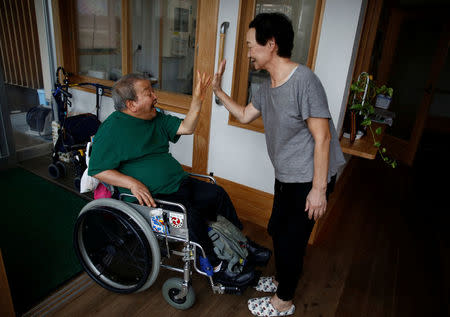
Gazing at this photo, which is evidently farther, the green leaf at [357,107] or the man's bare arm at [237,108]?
the green leaf at [357,107]

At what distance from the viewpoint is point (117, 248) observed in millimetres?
1648

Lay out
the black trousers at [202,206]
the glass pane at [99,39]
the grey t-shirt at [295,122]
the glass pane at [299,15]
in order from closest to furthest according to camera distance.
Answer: the grey t-shirt at [295,122] → the black trousers at [202,206] → the glass pane at [299,15] → the glass pane at [99,39]

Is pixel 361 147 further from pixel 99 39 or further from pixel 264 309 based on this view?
pixel 99 39

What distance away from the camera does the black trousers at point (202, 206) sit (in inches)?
53.8

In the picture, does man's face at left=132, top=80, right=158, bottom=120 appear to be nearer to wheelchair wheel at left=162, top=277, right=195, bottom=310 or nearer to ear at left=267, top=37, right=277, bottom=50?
ear at left=267, top=37, right=277, bottom=50

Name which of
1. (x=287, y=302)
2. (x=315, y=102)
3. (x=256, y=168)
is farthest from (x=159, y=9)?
(x=287, y=302)

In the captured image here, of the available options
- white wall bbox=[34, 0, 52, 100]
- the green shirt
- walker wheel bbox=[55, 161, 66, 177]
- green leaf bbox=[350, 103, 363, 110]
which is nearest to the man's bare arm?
the green shirt

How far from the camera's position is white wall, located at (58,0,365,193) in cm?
172

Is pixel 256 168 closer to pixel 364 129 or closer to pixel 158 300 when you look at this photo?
pixel 364 129

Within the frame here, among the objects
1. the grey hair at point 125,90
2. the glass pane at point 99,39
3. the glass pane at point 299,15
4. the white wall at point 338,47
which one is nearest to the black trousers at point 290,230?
the white wall at point 338,47

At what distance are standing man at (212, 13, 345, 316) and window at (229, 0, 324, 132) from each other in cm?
75

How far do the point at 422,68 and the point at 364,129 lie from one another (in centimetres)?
434

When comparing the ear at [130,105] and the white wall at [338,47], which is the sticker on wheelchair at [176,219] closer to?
the ear at [130,105]

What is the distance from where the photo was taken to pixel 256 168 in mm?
2266
